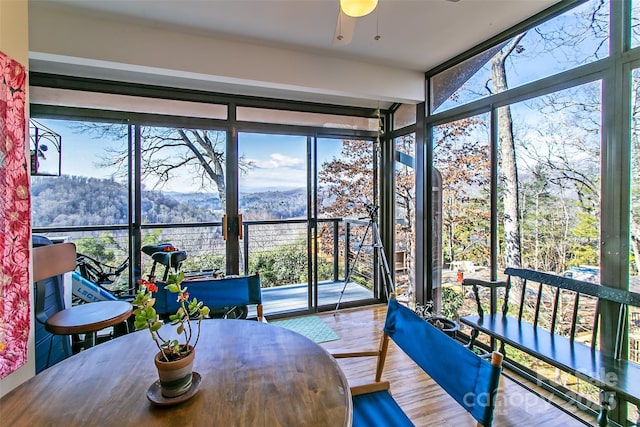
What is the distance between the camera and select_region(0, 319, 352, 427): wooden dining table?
0.96m

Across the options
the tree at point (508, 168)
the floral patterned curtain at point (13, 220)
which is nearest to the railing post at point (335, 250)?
the tree at point (508, 168)

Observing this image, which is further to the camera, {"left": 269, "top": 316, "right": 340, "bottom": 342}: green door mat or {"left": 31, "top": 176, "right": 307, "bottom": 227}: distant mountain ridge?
{"left": 269, "top": 316, "right": 340, "bottom": 342}: green door mat

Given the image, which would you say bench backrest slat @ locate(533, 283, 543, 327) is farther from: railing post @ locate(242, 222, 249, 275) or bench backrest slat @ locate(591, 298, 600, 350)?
railing post @ locate(242, 222, 249, 275)

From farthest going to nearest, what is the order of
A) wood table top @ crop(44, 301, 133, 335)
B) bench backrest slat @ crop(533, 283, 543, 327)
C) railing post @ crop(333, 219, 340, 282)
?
railing post @ crop(333, 219, 340, 282), bench backrest slat @ crop(533, 283, 543, 327), wood table top @ crop(44, 301, 133, 335)

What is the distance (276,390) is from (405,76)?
339 cm

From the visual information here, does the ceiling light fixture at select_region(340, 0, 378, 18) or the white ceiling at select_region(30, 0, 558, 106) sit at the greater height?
the white ceiling at select_region(30, 0, 558, 106)

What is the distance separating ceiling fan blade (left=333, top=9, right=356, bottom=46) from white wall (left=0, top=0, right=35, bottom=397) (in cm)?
191

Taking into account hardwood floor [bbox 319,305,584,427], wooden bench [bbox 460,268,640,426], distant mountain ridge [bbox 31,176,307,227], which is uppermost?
distant mountain ridge [bbox 31,176,307,227]

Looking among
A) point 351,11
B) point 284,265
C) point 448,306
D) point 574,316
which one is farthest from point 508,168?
point 284,265

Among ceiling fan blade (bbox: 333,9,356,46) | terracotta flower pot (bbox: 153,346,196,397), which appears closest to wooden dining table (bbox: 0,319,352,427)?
terracotta flower pot (bbox: 153,346,196,397)

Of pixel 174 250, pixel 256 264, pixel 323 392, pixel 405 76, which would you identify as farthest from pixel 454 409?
pixel 405 76

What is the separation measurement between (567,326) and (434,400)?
3.63 ft

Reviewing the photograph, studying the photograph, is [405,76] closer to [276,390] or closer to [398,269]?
[398,269]

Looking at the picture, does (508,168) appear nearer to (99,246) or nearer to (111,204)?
(111,204)
